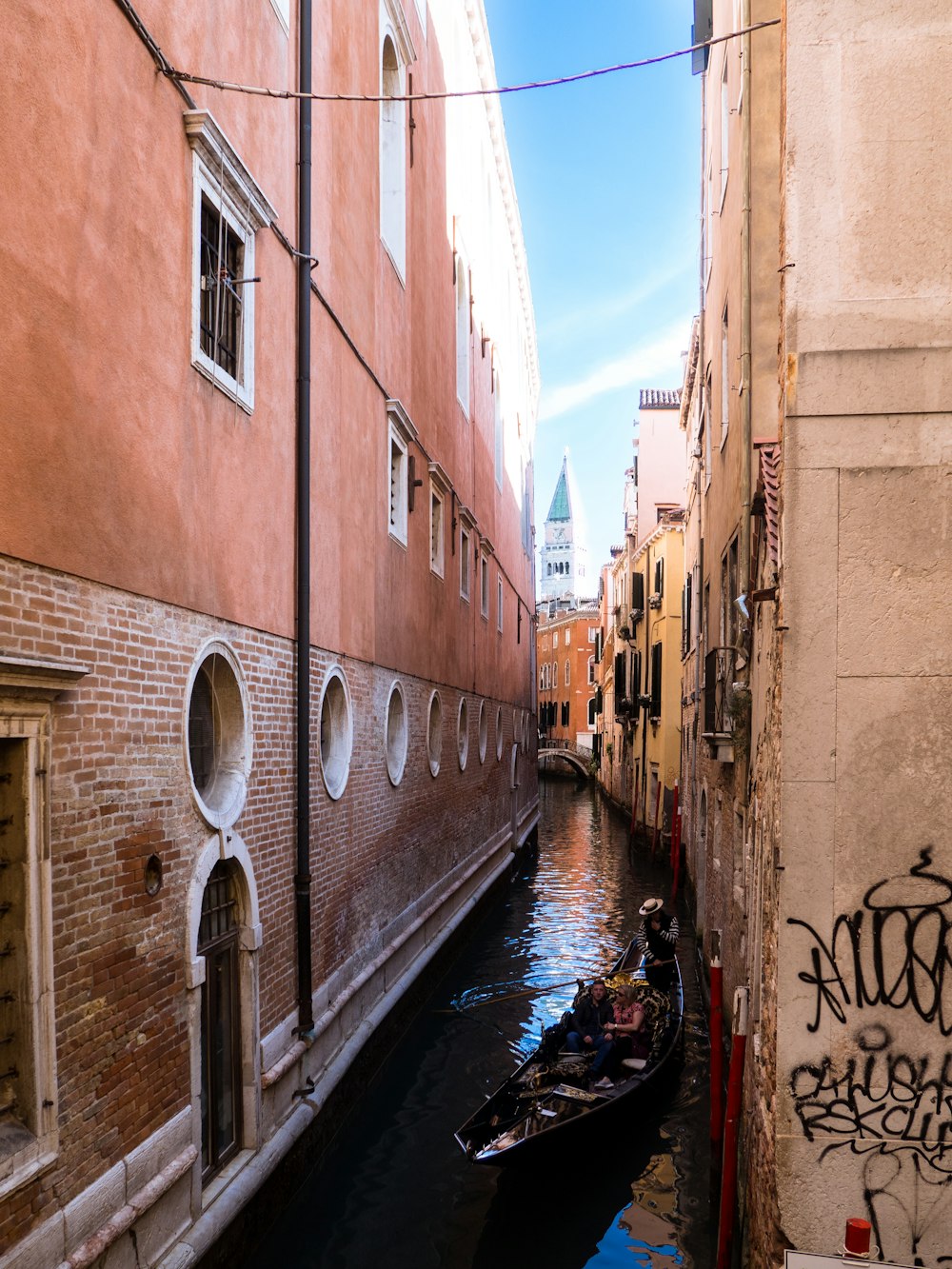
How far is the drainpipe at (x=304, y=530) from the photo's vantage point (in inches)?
316

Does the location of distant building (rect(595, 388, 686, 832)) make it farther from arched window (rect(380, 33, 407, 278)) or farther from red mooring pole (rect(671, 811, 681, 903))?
arched window (rect(380, 33, 407, 278))

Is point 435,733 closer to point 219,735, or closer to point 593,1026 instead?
point 593,1026

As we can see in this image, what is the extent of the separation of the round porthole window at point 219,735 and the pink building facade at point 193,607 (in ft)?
0.07

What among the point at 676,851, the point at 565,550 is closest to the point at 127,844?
the point at 676,851

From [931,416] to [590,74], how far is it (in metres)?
2.90

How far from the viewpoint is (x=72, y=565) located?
15.7 ft

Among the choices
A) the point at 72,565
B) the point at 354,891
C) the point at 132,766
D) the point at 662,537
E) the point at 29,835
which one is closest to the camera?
the point at 29,835

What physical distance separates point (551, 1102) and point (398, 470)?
21.2 feet

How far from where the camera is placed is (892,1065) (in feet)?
16.1

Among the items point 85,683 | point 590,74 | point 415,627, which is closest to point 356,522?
point 415,627

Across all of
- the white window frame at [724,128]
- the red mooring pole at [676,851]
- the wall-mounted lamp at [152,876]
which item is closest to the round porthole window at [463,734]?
the red mooring pole at [676,851]

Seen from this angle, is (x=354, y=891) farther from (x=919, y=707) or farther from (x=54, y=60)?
(x=54, y=60)

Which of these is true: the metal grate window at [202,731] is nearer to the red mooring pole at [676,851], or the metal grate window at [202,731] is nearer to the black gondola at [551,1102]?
the black gondola at [551,1102]

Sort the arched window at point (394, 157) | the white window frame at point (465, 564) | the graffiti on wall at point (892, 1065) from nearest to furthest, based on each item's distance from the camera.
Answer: the graffiti on wall at point (892, 1065)
the arched window at point (394, 157)
the white window frame at point (465, 564)
